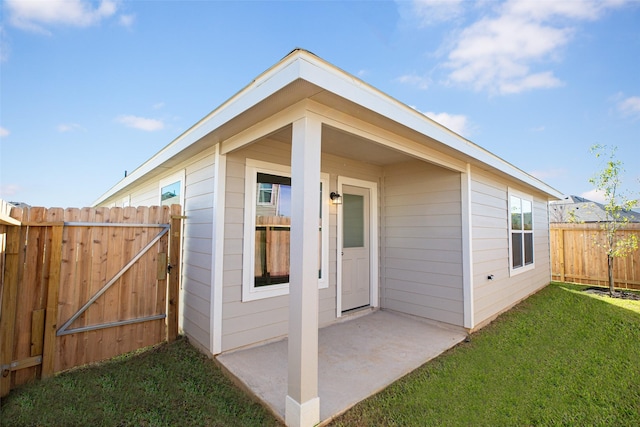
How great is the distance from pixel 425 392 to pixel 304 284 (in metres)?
1.58

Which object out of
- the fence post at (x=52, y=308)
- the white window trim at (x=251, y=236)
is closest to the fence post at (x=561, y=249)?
the white window trim at (x=251, y=236)

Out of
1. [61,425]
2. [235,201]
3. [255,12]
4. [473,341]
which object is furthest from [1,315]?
[255,12]

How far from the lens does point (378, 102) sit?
90.4 inches

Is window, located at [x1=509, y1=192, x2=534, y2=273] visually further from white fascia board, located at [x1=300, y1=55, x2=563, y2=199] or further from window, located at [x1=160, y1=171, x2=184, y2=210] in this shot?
window, located at [x1=160, y1=171, x2=184, y2=210]

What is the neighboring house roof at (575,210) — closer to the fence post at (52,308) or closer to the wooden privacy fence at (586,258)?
the wooden privacy fence at (586,258)

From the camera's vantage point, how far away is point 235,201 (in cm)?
323

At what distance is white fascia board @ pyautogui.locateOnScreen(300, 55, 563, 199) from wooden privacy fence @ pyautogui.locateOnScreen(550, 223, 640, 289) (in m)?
6.31

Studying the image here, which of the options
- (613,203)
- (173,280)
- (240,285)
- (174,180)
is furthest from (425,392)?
(613,203)

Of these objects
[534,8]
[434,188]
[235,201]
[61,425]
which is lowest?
[61,425]

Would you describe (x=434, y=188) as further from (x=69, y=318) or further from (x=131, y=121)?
(x=131, y=121)

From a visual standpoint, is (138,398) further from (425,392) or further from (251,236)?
(425,392)

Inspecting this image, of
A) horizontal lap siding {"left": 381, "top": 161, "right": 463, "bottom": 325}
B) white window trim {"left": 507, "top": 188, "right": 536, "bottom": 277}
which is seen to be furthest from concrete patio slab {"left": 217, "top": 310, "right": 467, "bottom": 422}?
white window trim {"left": 507, "top": 188, "right": 536, "bottom": 277}

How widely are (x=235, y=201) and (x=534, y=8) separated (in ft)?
19.7

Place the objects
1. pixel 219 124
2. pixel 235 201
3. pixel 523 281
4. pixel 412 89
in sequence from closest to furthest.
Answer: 1. pixel 219 124
2. pixel 235 201
3. pixel 523 281
4. pixel 412 89
